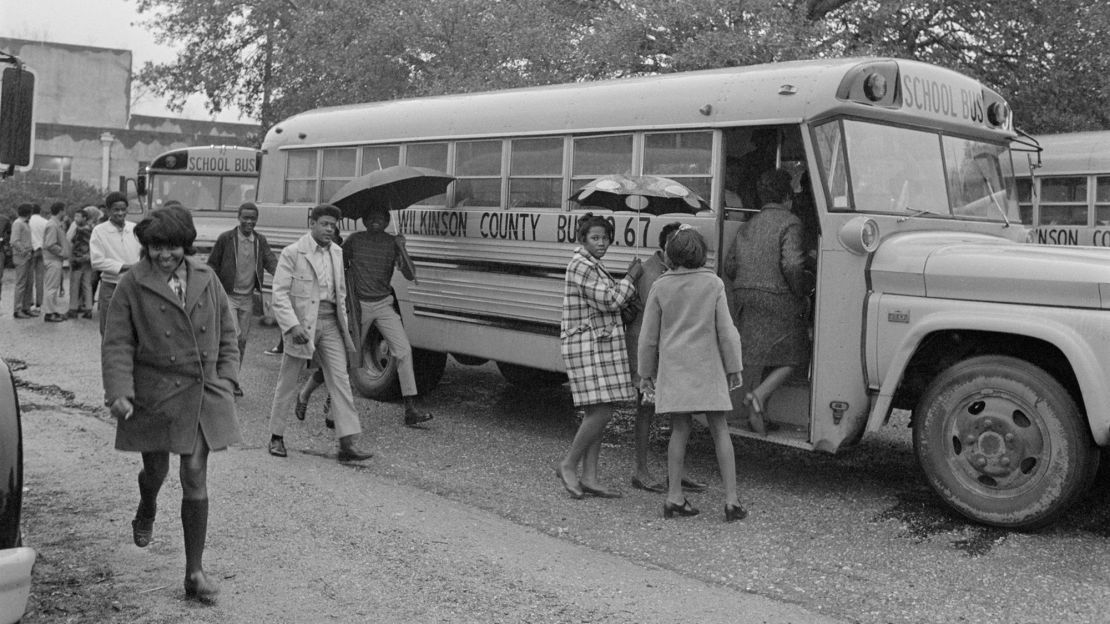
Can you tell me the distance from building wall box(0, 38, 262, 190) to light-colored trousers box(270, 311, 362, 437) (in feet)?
94.6

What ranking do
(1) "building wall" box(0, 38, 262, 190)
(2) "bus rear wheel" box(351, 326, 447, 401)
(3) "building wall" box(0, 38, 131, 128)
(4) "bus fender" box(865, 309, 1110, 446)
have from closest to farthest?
(4) "bus fender" box(865, 309, 1110, 446), (2) "bus rear wheel" box(351, 326, 447, 401), (1) "building wall" box(0, 38, 262, 190), (3) "building wall" box(0, 38, 131, 128)

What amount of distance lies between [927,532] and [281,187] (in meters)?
7.11

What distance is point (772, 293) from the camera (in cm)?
666

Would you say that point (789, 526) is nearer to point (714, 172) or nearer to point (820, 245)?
point (820, 245)

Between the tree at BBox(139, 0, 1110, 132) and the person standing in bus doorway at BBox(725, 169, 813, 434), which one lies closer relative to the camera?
the person standing in bus doorway at BBox(725, 169, 813, 434)

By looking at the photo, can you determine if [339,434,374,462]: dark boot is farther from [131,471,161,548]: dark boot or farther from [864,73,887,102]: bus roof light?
[864,73,887,102]: bus roof light

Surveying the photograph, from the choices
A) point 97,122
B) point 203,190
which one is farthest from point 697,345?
point 97,122

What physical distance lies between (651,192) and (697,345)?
3.77 ft

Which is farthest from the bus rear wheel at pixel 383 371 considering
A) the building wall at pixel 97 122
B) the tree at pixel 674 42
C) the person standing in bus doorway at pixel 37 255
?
the building wall at pixel 97 122

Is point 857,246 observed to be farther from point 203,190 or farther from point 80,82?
point 80,82

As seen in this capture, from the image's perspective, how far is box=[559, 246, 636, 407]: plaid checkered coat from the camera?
6.50m

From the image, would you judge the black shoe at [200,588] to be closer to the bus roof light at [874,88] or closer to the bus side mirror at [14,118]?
the bus side mirror at [14,118]

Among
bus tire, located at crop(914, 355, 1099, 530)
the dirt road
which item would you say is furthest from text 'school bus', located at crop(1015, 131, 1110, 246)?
the dirt road

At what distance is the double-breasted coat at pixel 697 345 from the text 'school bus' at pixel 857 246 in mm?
732
